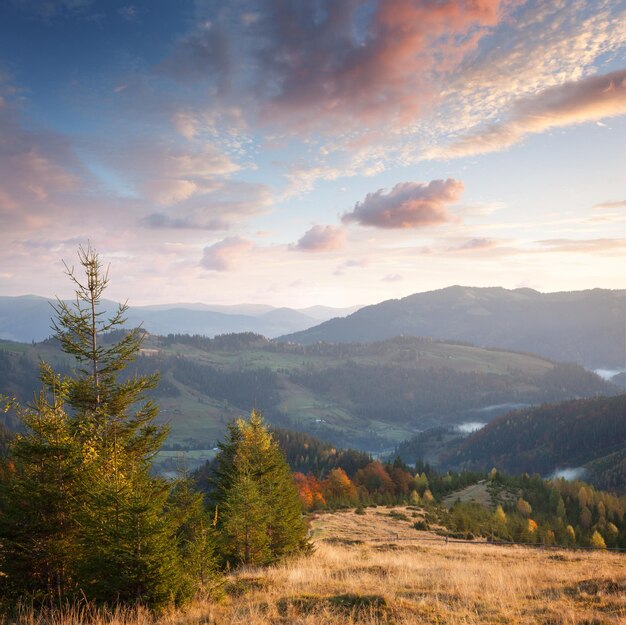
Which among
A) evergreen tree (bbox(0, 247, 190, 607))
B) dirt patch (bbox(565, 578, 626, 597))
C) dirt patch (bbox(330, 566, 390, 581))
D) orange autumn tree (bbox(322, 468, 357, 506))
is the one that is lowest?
orange autumn tree (bbox(322, 468, 357, 506))

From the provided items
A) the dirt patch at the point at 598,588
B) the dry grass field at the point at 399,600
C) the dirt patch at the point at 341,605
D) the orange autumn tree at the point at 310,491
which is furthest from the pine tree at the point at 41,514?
the orange autumn tree at the point at 310,491

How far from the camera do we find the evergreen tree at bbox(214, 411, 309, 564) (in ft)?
77.3

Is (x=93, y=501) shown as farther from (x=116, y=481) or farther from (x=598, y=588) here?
(x=598, y=588)

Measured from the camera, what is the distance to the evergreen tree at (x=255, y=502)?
77.3 feet

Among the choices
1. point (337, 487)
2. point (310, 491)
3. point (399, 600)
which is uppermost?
point (399, 600)

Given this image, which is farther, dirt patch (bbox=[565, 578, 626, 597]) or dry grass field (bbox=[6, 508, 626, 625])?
Answer: dirt patch (bbox=[565, 578, 626, 597])

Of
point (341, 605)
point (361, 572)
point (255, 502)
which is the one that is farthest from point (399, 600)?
point (255, 502)

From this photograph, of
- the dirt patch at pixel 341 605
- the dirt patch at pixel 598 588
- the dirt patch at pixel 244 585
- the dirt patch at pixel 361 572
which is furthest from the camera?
the dirt patch at pixel 361 572

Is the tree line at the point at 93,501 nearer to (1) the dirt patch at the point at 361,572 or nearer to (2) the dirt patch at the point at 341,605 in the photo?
(2) the dirt patch at the point at 341,605

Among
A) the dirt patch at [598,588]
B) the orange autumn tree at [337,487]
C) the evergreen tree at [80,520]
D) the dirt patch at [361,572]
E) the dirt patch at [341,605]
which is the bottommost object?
the orange autumn tree at [337,487]

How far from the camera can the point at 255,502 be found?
77.2 feet

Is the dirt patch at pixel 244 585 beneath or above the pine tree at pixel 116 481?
beneath

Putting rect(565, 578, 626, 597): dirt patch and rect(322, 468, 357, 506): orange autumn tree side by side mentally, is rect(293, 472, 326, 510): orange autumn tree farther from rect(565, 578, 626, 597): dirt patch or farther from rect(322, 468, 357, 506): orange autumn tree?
rect(565, 578, 626, 597): dirt patch

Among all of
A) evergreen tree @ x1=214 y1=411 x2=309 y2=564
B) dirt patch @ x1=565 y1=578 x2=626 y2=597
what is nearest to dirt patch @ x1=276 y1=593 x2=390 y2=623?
dirt patch @ x1=565 y1=578 x2=626 y2=597
